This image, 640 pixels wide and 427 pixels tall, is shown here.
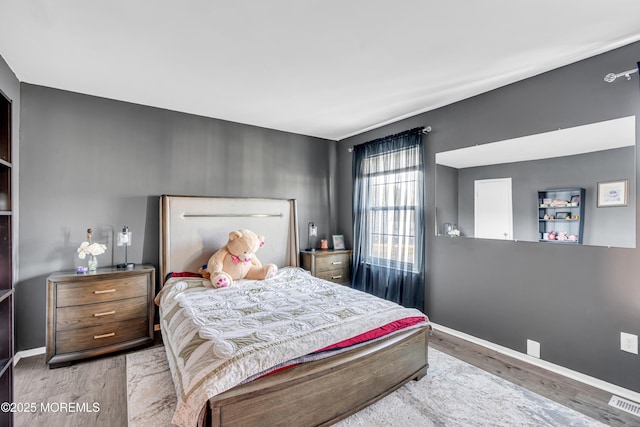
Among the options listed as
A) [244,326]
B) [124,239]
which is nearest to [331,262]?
[244,326]

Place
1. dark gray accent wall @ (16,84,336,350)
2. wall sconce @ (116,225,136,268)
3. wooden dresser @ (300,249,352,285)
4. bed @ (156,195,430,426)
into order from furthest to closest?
1. wooden dresser @ (300,249,352,285)
2. wall sconce @ (116,225,136,268)
3. dark gray accent wall @ (16,84,336,350)
4. bed @ (156,195,430,426)

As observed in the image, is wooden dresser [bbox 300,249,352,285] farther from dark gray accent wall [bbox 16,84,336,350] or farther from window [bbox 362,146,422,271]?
dark gray accent wall [bbox 16,84,336,350]

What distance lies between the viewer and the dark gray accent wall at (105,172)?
279 centimetres

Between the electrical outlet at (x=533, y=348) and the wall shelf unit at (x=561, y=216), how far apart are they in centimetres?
92

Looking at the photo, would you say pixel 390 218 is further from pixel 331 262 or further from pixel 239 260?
pixel 239 260

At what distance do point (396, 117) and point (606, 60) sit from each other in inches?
76.7

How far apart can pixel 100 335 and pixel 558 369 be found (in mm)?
4026

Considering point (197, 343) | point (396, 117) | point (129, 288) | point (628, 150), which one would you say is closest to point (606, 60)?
point (628, 150)

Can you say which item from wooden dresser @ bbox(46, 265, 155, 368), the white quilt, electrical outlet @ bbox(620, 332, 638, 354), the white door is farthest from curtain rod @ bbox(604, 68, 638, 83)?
wooden dresser @ bbox(46, 265, 155, 368)

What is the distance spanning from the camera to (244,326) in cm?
195

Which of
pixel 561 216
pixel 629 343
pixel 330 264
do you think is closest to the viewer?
pixel 629 343

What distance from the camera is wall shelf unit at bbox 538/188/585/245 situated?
7.71ft

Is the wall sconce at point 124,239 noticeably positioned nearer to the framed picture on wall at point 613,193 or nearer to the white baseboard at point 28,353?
the white baseboard at point 28,353

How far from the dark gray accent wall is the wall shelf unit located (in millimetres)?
3186
